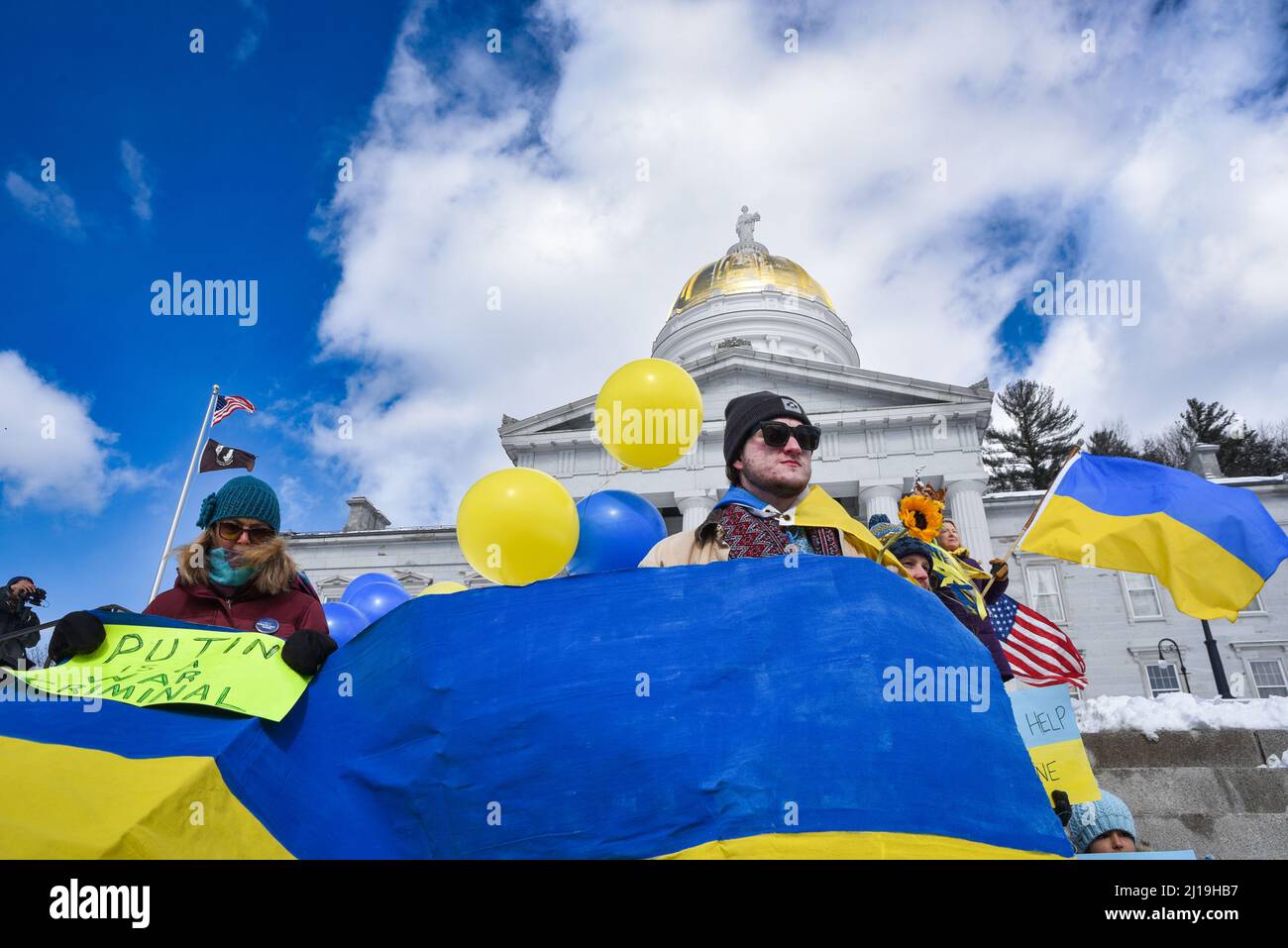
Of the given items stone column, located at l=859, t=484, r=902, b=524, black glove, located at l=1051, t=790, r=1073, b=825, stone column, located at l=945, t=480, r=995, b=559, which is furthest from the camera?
stone column, located at l=859, t=484, r=902, b=524

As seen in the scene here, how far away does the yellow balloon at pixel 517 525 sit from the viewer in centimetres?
334

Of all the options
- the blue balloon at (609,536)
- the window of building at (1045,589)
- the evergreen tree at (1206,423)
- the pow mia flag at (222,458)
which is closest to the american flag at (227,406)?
the pow mia flag at (222,458)

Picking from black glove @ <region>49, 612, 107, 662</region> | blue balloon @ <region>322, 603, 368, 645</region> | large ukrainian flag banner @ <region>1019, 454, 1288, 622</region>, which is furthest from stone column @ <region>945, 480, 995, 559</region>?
black glove @ <region>49, 612, 107, 662</region>

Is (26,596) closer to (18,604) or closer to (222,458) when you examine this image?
(18,604)

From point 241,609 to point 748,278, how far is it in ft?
134

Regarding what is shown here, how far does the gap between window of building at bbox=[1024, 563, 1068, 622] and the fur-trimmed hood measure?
2619 cm

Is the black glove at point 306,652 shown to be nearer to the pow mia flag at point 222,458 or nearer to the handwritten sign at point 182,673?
the handwritten sign at point 182,673

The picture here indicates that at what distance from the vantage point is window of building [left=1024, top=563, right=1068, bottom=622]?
985 inches

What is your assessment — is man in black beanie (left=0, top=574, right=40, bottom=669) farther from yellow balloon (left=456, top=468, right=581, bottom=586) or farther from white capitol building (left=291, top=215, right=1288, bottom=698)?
white capitol building (left=291, top=215, right=1288, bottom=698)

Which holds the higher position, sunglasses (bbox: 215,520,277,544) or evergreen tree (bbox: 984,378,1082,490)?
evergreen tree (bbox: 984,378,1082,490)

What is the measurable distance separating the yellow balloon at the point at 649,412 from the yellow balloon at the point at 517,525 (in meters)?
0.68

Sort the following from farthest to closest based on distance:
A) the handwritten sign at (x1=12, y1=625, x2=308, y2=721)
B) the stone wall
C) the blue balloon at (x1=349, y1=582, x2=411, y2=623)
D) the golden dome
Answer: the golden dome
the blue balloon at (x1=349, y1=582, x2=411, y2=623)
the stone wall
the handwritten sign at (x1=12, y1=625, x2=308, y2=721)
